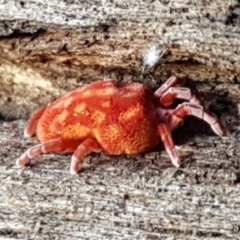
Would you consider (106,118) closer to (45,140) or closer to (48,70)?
(45,140)

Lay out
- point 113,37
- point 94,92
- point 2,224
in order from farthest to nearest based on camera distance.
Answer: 1. point 113,37
2. point 94,92
3. point 2,224

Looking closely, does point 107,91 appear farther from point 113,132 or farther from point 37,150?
point 37,150

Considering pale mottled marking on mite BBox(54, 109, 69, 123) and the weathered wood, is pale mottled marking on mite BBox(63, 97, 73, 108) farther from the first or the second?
the weathered wood

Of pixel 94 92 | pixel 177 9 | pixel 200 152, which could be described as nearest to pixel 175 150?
pixel 200 152

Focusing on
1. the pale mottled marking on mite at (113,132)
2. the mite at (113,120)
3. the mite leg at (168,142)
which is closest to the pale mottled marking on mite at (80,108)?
the mite at (113,120)

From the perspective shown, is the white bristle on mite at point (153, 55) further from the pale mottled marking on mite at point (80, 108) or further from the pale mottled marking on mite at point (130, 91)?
the pale mottled marking on mite at point (80, 108)

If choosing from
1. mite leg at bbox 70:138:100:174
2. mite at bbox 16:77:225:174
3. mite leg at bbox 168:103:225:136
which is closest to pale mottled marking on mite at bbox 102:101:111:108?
mite at bbox 16:77:225:174
